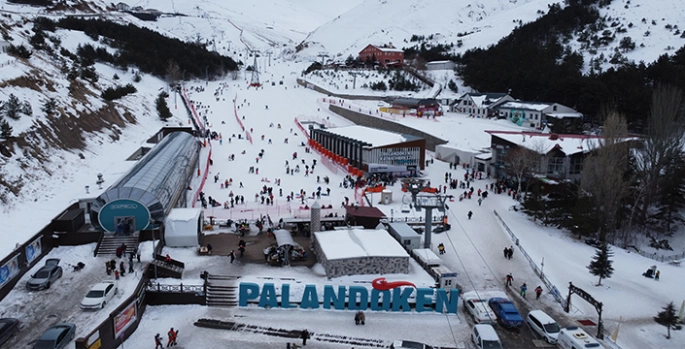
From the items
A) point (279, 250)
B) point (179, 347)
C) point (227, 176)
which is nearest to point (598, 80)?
point (227, 176)

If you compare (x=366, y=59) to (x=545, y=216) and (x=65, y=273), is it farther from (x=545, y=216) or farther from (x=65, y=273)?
(x=65, y=273)

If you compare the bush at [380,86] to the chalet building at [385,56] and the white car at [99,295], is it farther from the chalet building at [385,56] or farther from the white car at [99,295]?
the white car at [99,295]

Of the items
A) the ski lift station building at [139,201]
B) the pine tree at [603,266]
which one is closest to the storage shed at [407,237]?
the pine tree at [603,266]

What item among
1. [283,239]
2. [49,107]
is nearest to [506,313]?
[283,239]

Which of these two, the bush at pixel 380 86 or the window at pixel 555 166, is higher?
the bush at pixel 380 86

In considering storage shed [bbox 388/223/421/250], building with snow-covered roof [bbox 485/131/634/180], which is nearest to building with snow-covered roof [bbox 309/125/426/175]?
building with snow-covered roof [bbox 485/131/634/180]

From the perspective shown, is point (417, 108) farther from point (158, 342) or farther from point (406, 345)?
point (158, 342)
